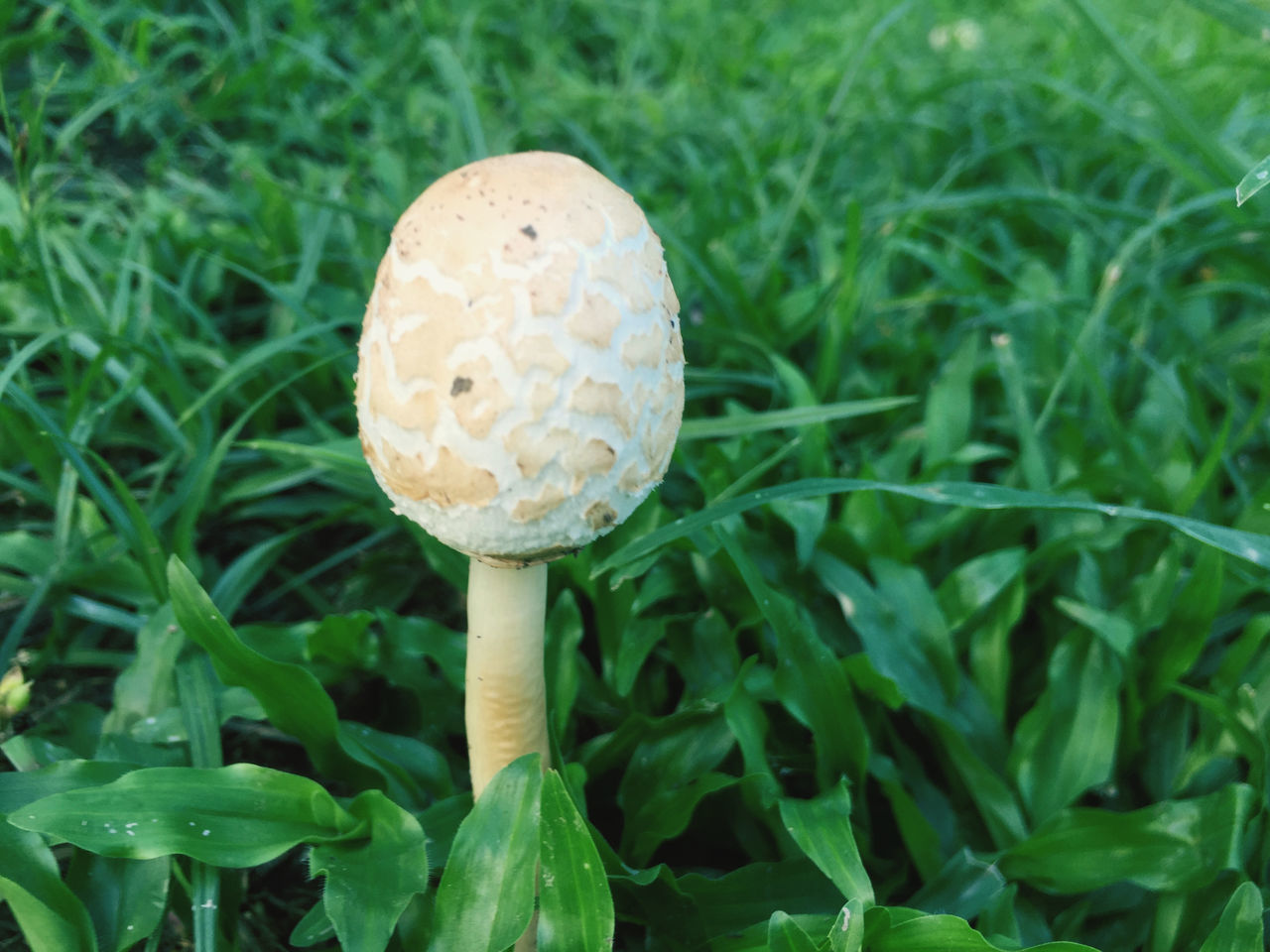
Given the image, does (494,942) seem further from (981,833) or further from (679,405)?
(981,833)

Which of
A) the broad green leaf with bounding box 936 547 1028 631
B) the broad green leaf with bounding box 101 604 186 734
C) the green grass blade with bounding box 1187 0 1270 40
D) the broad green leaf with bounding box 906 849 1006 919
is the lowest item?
the broad green leaf with bounding box 906 849 1006 919

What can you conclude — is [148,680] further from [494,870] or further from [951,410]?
[951,410]

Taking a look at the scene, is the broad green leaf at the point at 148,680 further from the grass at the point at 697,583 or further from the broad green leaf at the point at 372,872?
the broad green leaf at the point at 372,872

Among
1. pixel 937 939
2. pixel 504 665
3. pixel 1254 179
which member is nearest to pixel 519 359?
pixel 504 665

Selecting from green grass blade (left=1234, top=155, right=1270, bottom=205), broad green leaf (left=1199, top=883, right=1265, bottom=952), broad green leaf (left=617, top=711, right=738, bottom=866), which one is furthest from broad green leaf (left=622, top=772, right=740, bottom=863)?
green grass blade (left=1234, top=155, right=1270, bottom=205)

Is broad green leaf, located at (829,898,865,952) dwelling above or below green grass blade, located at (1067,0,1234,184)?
below

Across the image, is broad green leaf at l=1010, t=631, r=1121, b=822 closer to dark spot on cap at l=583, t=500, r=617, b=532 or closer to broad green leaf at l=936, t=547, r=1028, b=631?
broad green leaf at l=936, t=547, r=1028, b=631

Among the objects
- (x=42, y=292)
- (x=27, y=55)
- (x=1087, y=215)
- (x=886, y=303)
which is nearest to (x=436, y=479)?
(x=42, y=292)
